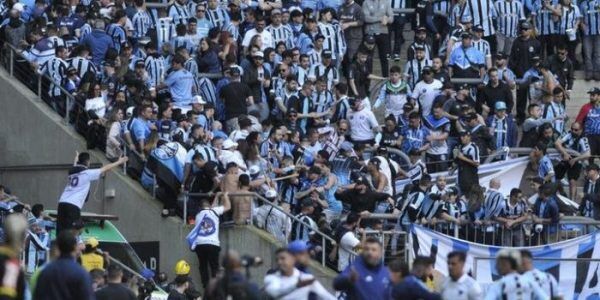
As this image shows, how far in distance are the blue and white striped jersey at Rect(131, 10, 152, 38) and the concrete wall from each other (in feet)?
8.40

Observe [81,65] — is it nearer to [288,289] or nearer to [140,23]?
[140,23]

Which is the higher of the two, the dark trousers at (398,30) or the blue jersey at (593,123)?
the dark trousers at (398,30)

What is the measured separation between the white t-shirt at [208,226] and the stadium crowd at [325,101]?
2 cm

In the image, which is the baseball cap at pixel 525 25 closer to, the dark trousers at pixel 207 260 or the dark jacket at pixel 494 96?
the dark jacket at pixel 494 96

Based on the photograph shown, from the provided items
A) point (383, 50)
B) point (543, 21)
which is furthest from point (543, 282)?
point (543, 21)

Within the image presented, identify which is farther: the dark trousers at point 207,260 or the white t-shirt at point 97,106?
the white t-shirt at point 97,106

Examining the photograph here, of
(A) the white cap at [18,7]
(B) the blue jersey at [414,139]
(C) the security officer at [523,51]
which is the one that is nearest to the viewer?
(B) the blue jersey at [414,139]

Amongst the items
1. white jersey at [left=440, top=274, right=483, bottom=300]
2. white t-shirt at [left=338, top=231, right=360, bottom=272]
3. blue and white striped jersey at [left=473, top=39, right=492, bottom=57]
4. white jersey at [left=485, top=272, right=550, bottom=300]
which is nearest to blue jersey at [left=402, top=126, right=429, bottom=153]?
blue and white striped jersey at [left=473, top=39, right=492, bottom=57]

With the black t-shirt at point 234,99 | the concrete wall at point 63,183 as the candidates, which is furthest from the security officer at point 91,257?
the black t-shirt at point 234,99

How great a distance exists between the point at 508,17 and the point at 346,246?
947cm

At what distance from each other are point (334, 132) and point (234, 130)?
65.5 inches

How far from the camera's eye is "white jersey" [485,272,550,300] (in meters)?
23.2

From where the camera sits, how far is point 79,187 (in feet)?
105

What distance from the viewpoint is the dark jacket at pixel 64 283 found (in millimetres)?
21453
